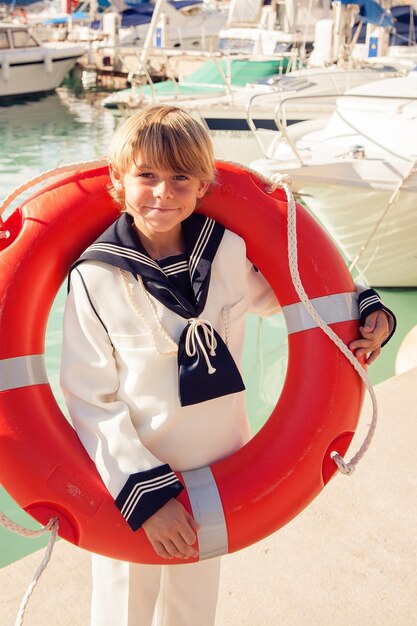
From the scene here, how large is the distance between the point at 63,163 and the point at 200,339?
319 inches

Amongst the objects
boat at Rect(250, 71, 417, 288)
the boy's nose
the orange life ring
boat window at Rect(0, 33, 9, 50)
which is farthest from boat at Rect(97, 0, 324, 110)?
the boy's nose

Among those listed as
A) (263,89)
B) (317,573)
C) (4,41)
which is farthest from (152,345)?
(4,41)

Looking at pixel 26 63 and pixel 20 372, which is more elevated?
pixel 20 372

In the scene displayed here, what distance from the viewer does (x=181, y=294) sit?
48.3 inches

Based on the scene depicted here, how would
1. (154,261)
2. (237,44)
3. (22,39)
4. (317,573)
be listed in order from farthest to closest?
(22,39) < (237,44) < (317,573) < (154,261)

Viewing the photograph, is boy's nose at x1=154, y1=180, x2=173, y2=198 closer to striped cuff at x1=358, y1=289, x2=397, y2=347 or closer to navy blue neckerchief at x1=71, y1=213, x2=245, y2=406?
navy blue neckerchief at x1=71, y1=213, x2=245, y2=406

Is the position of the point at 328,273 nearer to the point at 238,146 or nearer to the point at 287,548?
the point at 287,548

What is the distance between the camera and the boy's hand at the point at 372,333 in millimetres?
1353

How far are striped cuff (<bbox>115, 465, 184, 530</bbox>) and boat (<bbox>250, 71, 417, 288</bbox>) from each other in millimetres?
2537

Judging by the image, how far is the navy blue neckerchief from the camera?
1.18 m

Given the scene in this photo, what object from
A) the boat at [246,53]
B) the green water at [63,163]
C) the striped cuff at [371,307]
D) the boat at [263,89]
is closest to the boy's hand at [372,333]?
the striped cuff at [371,307]

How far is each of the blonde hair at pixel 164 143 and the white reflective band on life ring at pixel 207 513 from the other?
1.71ft

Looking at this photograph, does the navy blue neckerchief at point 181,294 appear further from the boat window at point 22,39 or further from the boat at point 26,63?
the boat window at point 22,39

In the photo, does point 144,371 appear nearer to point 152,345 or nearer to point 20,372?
point 152,345
